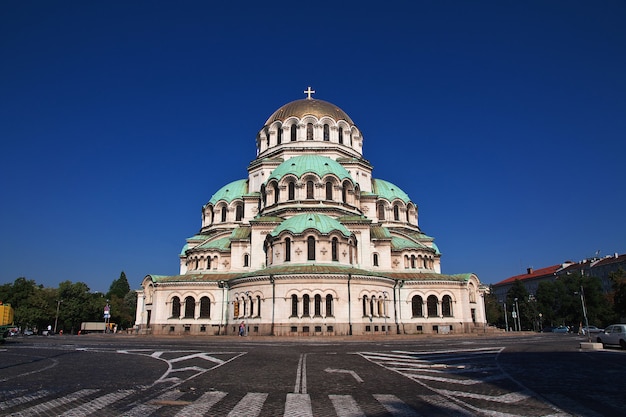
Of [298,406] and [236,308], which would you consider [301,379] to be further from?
[236,308]

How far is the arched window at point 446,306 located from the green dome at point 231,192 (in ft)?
79.8

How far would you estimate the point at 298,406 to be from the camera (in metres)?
9.05

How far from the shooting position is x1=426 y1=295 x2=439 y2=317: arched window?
4433cm

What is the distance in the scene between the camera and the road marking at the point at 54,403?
8.37 m

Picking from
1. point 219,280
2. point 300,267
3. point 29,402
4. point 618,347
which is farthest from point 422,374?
point 219,280

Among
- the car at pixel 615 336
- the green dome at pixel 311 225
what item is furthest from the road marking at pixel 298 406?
the green dome at pixel 311 225

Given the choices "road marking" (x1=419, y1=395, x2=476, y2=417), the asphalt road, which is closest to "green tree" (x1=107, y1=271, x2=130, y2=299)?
the asphalt road

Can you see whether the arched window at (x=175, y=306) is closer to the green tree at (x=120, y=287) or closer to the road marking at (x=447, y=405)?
the road marking at (x=447, y=405)

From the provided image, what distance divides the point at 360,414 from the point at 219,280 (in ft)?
121

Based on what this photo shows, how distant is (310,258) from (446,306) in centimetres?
1468

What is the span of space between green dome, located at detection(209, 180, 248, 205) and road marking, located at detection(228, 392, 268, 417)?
143 ft

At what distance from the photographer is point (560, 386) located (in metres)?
11.6

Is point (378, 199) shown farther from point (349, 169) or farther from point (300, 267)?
point (300, 267)

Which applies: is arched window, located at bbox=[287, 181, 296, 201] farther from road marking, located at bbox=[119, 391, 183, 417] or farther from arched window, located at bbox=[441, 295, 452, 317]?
road marking, located at bbox=[119, 391, 183, 417]
